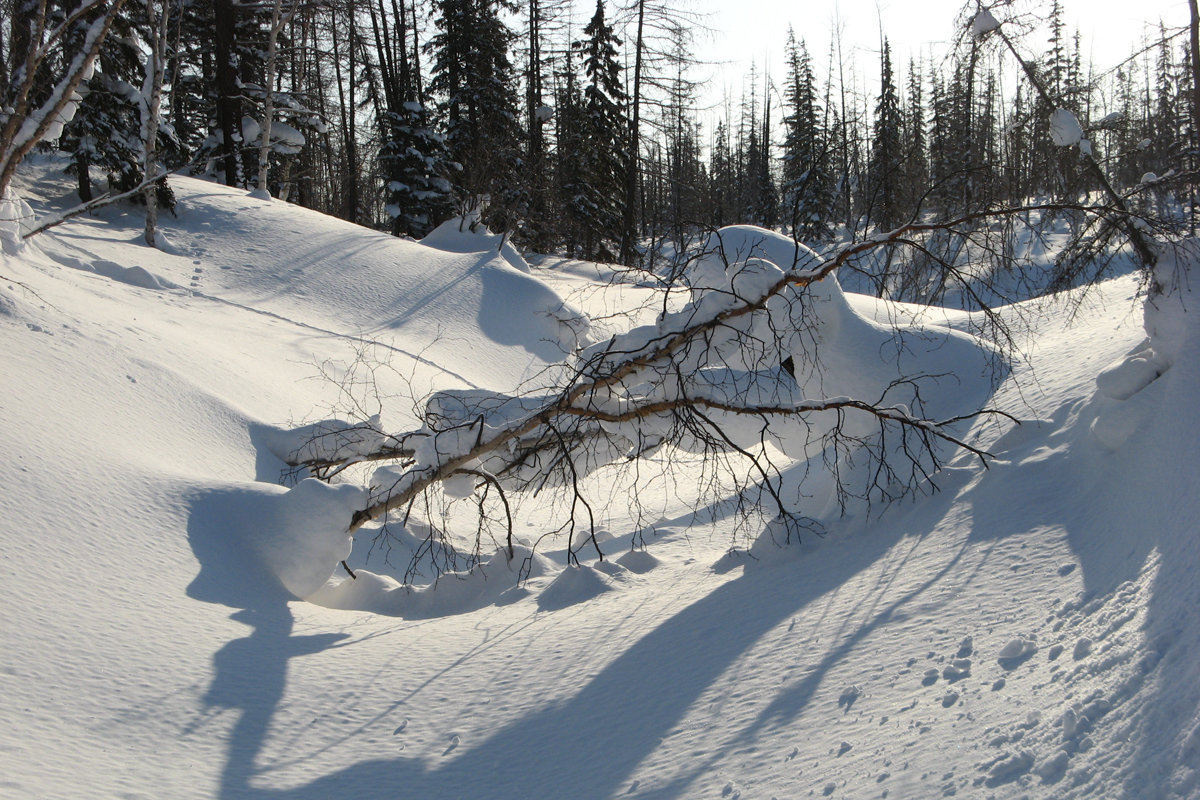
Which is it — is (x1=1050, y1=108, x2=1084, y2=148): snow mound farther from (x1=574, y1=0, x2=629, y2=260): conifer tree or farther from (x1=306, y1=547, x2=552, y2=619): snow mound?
(x1=574, y1=0, x2=629, y2=260): conifer tree

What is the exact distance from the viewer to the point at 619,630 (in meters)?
4.63

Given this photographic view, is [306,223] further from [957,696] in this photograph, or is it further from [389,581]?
[957,696]

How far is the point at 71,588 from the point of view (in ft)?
13.7

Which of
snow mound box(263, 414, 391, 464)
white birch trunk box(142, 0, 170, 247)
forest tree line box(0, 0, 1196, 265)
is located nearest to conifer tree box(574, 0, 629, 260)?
forest tree line box(0, 0, 1196, 265)

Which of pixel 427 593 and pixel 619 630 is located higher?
pixel 619 630

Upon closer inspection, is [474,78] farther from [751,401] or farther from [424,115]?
[751,401]

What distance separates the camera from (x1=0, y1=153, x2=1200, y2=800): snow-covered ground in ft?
9.87

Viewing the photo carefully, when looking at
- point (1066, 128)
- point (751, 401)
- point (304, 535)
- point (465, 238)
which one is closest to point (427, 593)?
point (304, 535)

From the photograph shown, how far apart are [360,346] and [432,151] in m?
12.4

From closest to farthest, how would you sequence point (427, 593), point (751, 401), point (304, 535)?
1. point (304, 535)
2. point (427, 593)
3. point (751, 401)

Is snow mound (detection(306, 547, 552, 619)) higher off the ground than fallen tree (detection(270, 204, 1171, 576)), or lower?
lower

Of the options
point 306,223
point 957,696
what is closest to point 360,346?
point 306,223

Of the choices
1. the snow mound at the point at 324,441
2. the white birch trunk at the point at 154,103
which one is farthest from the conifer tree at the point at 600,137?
the snow mound at the point at 324,441

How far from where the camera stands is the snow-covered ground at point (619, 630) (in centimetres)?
301
